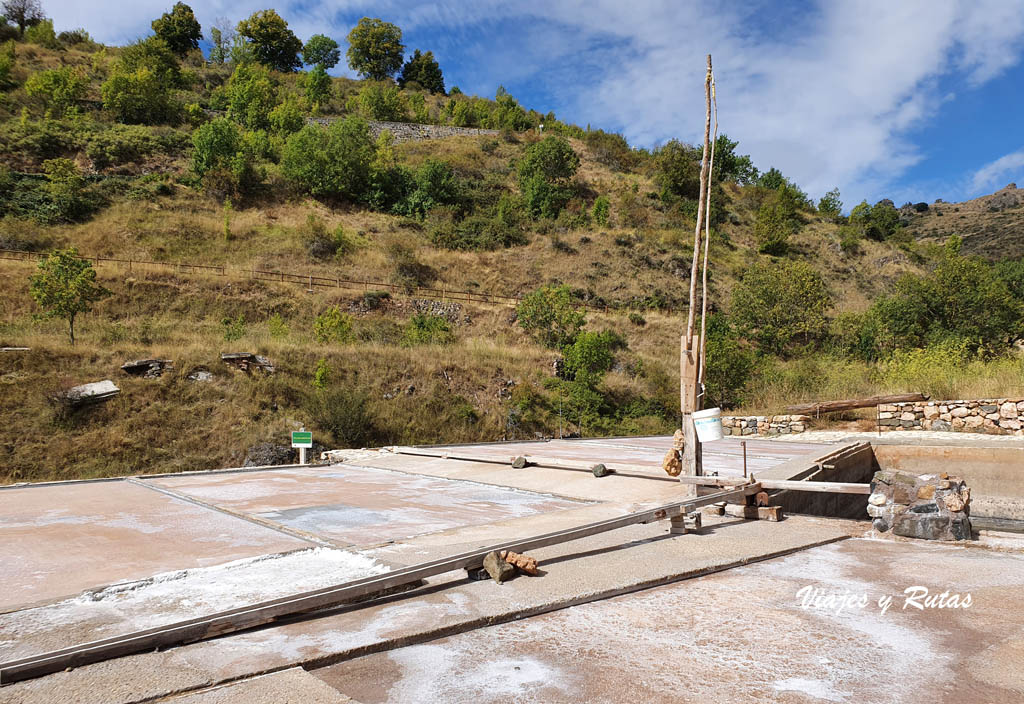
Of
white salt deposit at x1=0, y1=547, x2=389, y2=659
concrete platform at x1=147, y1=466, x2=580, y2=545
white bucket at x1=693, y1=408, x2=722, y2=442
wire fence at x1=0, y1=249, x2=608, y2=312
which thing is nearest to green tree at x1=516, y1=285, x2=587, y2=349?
wire fence at x1=0, y1=249, x2=608, y2=312

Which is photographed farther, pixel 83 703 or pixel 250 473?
pixel 250 473

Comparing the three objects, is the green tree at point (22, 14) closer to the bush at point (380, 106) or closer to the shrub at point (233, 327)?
the bush at point (380, 106)

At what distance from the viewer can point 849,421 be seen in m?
15.4

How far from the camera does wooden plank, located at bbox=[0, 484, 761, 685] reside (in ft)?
7.54

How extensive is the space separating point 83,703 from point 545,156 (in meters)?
46.1

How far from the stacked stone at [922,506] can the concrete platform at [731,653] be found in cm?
98

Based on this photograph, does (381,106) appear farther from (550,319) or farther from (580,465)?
(580,465)

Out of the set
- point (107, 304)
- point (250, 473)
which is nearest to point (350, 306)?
point (107, 304)

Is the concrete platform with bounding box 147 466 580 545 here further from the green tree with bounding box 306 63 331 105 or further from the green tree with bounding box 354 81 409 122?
the green tree with bounding box 306 63 331 105

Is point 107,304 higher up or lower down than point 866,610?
higher up

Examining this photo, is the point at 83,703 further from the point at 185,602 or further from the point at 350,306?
the point at 350,306

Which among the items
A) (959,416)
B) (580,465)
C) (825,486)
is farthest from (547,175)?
(825,486)

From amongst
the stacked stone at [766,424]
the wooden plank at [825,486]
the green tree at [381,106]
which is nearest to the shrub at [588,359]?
the stacked stone at [766,424]

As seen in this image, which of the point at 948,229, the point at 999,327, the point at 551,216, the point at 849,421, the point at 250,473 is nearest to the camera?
the point at 250,473
